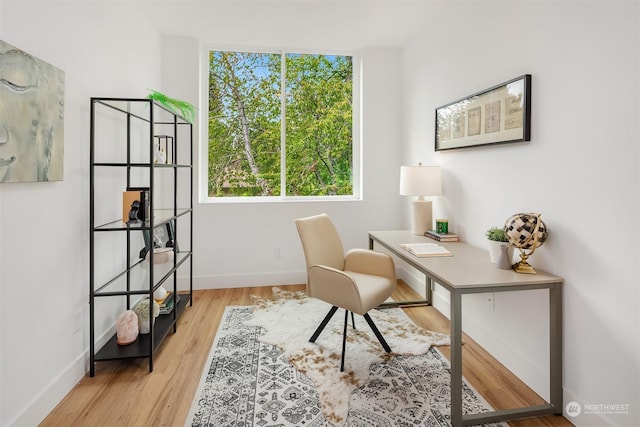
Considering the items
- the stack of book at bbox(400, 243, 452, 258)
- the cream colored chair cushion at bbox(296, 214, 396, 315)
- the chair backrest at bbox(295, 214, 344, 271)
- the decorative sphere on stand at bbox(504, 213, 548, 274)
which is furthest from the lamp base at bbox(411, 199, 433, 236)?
the decorative sphere on stand at bbox(504, 213, 548, 274)

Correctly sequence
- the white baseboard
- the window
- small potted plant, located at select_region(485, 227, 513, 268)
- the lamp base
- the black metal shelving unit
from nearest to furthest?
small potted plant, located at select_region(485, 227, 513, 268)
the black metal shelving unit
the lamp base
the white baseboard
the window

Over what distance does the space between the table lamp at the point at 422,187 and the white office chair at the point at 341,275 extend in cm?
67

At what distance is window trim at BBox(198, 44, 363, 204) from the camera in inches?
147

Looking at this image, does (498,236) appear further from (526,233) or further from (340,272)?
(340,272)

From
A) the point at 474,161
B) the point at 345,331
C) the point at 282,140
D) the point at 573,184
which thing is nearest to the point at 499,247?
the point at 573,184

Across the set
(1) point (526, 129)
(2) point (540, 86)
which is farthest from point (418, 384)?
(2) point (540, 86)

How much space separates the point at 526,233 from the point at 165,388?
83.1 inches

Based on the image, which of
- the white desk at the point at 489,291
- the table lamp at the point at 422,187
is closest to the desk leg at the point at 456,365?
the white desk at the point at 489,291

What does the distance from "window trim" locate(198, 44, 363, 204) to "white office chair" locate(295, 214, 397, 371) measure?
4.43 feet

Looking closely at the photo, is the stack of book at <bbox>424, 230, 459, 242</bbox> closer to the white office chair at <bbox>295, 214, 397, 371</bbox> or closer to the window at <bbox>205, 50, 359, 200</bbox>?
the white office chair at <bbox>295, 214, 397, 371</bbox>

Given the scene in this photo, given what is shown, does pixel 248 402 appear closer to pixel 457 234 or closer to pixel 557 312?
pixel 557 312

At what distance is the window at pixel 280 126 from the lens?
12.6 feet

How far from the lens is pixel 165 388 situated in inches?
76.9

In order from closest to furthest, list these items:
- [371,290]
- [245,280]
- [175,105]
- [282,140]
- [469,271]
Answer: [469,271]
[371,290]
[175,105]
[245,280]
[282,140]
